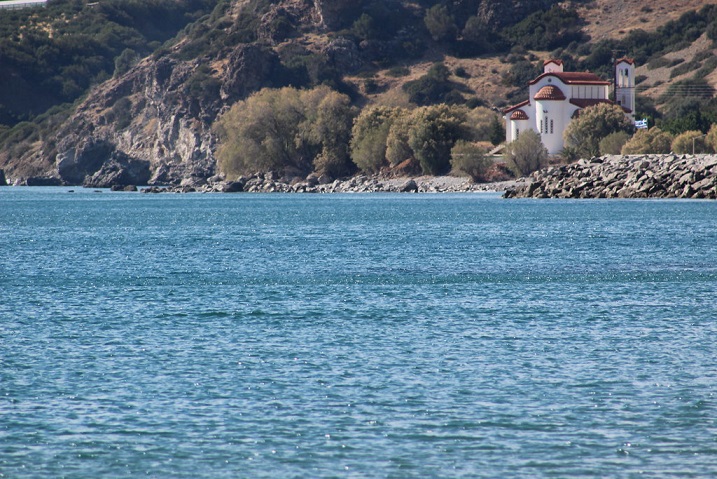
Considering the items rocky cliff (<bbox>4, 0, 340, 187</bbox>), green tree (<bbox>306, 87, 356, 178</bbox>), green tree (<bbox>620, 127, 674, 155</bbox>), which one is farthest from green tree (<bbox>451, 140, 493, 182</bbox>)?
rocky cliff (<bbox>4, 0, 340, 187</bbox>)

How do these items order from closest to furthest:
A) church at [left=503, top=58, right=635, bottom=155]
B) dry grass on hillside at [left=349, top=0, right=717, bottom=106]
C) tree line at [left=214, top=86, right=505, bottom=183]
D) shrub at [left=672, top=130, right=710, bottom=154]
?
shrub at [left=672, top=130, right=710, bottom=154] < tree line at [left=214, top=86, right=505, bottom=183] < church at [left=503, top=58, right=635, bottom=155] < dry grass on hillside at [left=349, top=0, right=717, bottom=106]

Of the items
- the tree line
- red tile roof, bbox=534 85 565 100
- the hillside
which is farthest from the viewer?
the hillside

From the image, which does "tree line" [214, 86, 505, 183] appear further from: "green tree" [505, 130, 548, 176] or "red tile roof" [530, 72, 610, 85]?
"red tile roof" [530, 72, 610, 85]

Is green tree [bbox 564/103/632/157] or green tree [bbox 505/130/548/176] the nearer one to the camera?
green tree [bbox 505/130/548/176]

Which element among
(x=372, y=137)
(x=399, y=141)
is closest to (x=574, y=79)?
(x=399, y=141)

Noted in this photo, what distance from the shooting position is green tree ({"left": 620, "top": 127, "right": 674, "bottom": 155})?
9506cm

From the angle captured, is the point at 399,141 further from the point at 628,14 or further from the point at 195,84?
the point at 628,14

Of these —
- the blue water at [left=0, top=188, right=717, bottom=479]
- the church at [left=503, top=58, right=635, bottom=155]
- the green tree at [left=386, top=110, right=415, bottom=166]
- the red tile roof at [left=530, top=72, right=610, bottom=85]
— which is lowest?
the blue water at [left=0, top=188, right=717, bottom=479]

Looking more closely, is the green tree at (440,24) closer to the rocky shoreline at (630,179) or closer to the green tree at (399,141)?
the green tree at (399,141)

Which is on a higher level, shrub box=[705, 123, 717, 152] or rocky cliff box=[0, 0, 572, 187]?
rocky cliff box=[0, 0, 572, 187]

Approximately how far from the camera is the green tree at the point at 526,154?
10344cm

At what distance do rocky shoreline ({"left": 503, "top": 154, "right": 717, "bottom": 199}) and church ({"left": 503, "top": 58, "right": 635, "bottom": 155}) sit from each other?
58.6 feet

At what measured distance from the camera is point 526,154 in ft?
340

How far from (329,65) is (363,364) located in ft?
475
